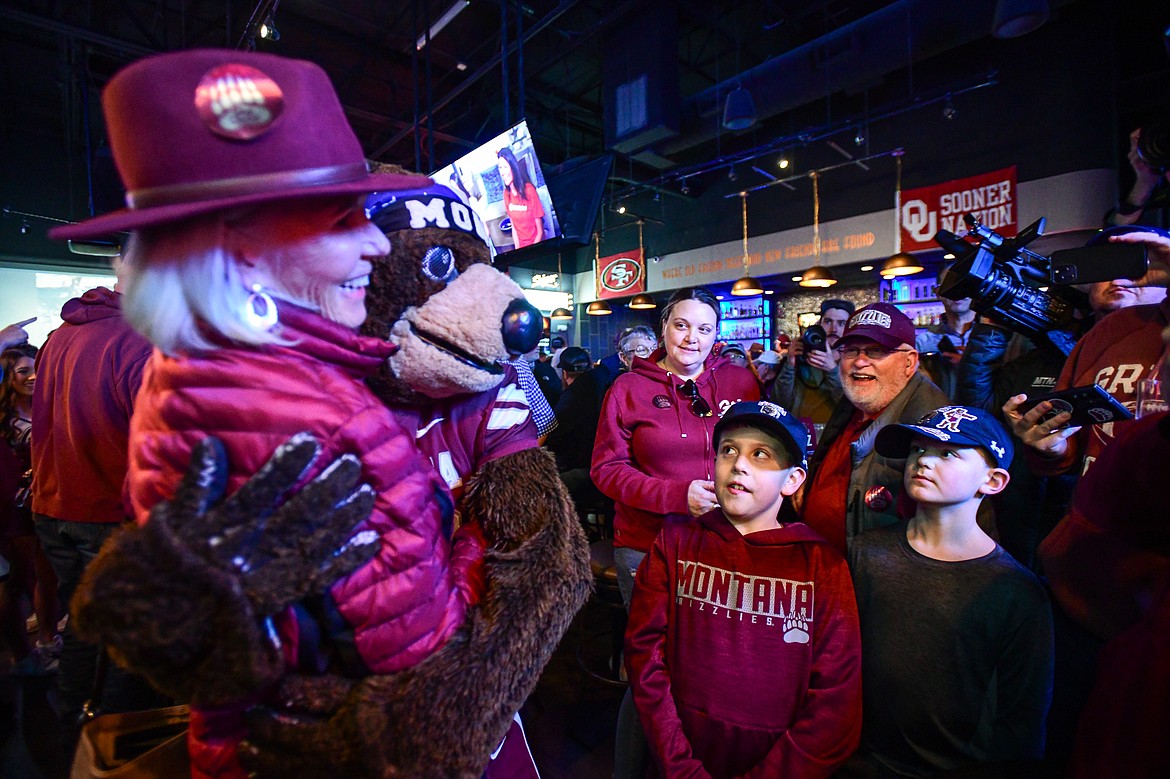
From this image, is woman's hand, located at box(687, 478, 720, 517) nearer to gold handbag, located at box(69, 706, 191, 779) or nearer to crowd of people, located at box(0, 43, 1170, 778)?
crowd of people, located at box(0, 43, 1170, 778)

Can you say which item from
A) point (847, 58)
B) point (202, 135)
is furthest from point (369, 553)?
point (847, 58)

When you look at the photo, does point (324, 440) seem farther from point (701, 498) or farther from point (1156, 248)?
point (1156, 248)

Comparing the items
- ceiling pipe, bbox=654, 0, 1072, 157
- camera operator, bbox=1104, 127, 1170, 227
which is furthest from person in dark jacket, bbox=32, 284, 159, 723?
ceiling pipe, bbox=654, 0, 1072, 157

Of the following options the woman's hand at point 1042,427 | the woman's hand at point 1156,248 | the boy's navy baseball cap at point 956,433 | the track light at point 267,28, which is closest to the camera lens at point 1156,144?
the woman's hand at point 1156,248

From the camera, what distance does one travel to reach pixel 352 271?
0.74 metres

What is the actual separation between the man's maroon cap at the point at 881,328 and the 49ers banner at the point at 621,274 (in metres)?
9.37

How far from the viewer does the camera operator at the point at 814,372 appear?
300cm

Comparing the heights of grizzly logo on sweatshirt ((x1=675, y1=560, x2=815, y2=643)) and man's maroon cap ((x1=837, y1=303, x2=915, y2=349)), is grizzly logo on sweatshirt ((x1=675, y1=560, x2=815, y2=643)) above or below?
below

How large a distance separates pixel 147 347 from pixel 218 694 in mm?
1778

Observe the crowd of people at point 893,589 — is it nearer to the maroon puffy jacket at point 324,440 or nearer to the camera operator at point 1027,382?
the camera operator at point 1027,382

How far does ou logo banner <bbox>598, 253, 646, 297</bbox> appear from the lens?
11.0 m

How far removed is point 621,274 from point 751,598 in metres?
10.4

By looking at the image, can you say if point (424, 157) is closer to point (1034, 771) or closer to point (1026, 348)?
point (1026, 348)

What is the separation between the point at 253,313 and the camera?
66 centimetres
